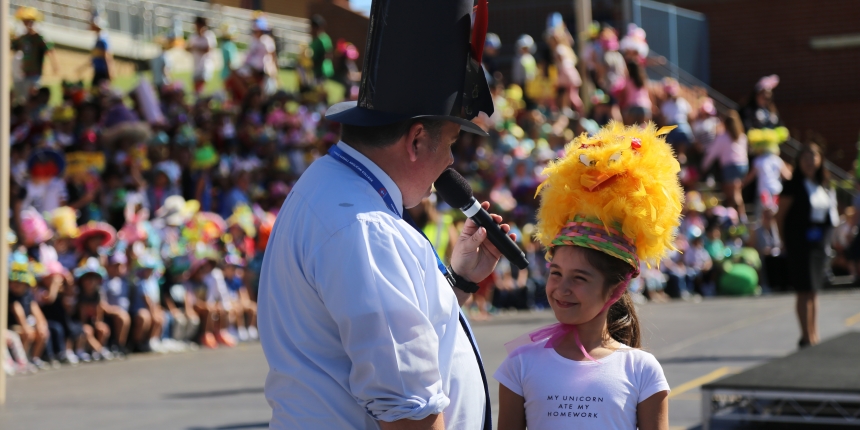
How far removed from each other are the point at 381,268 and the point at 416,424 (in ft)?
1.05

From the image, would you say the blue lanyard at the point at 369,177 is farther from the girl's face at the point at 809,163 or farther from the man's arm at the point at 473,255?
the girl's face at the point at 809,163

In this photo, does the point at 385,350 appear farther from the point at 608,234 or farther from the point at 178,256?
the point at 178,256

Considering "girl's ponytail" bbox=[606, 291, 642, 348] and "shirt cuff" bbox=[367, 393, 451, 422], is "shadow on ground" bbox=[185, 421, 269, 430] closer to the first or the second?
"girl's ponytail" bbox=[606, 291, 642, 348]

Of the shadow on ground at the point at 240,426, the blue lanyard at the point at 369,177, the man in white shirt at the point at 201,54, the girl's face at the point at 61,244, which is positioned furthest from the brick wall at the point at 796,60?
the blue lanyard at the point at 369,177

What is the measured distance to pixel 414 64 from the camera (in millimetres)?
2268

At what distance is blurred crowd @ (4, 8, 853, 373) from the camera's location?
33.4ft

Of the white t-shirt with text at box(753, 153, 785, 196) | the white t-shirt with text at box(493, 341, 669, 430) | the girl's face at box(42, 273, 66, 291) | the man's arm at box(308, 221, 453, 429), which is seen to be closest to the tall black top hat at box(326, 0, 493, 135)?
the man's arm at box(308, 221, 453, 429)

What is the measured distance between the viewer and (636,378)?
283cm

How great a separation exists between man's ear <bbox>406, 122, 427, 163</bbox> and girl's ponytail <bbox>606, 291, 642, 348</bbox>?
1032mm

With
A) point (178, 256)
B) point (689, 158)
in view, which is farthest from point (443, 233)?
point (689, 158)

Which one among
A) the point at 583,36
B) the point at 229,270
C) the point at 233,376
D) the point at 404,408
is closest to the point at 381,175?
the point at 404,408

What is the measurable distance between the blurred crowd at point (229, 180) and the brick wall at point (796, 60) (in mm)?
3469

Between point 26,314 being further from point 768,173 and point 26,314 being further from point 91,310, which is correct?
point 768,173

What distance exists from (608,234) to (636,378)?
1.32ft
